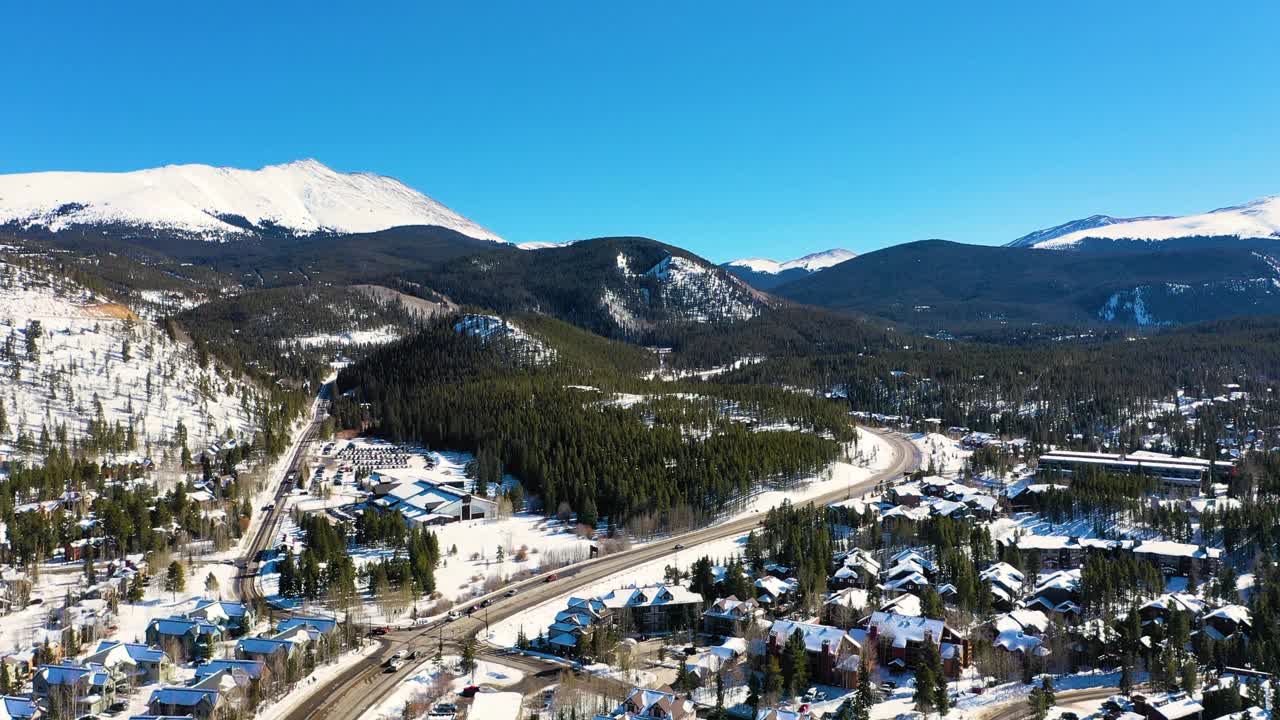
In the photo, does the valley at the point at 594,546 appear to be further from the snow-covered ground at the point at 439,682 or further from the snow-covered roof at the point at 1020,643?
the snow-covered roof at the point at 1020,643

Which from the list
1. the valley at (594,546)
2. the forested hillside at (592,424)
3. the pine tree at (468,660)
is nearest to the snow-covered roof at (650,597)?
the valley at (594,546)

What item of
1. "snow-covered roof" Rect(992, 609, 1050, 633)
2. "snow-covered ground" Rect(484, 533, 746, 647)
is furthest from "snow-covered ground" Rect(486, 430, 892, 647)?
"snow-covered roof" Rect(992, 609, 1050, 633)

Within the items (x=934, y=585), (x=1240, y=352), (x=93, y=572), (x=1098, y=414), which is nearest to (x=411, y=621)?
(x=93, y=572)

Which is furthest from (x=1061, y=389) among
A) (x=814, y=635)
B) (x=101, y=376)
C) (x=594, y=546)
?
(x=101, y=376)

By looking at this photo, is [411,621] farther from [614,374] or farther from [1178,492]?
[614,374]

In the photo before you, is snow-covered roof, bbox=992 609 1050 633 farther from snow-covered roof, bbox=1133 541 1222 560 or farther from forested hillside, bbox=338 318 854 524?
forested hillside, bbox=338 318 854 524

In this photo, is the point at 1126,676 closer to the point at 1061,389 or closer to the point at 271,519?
the point at 271,519
